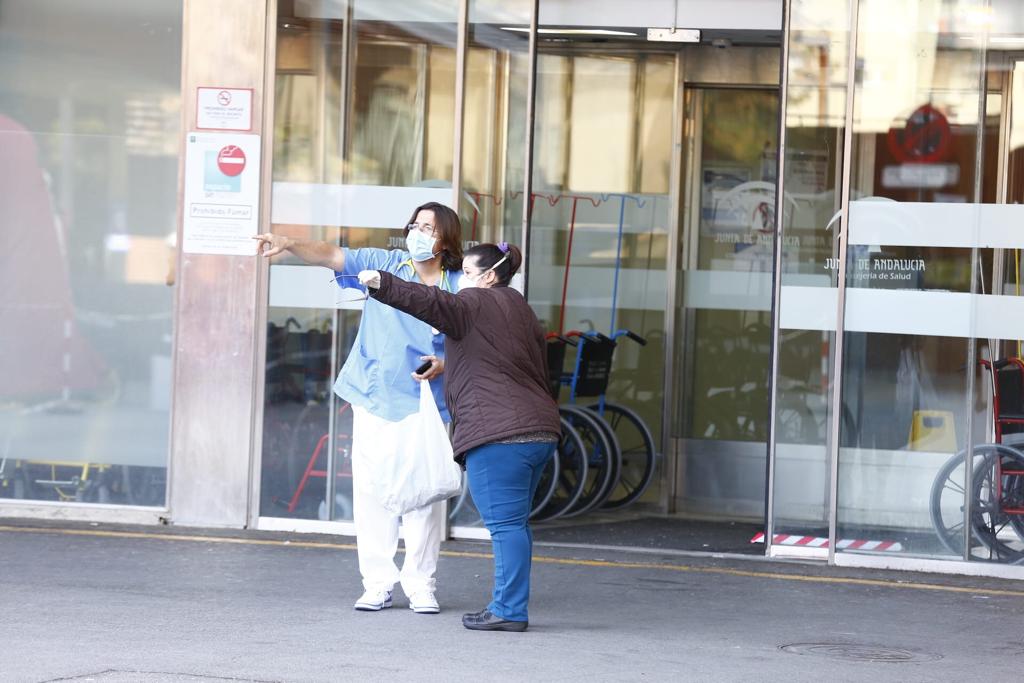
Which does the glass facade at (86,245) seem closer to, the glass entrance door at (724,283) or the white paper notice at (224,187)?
the white paper notice at (224,187)

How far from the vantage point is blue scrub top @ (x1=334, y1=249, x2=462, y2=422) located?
6.55m

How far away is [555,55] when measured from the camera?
10.7 metres

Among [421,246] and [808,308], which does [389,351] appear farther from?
[808,308]

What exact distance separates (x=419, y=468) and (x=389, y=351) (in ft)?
1.74

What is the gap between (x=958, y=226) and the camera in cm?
820

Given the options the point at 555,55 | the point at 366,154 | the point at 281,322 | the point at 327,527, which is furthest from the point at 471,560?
the point at 555,55

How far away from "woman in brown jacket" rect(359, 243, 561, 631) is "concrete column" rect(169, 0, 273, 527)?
9.16 ft

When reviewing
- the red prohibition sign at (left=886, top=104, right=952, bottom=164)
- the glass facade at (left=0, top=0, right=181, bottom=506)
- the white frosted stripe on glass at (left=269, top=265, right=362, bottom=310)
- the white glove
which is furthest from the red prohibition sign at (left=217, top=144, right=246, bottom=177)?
→ the red prohibition sign at (left=886, top=104, right=952, bottom=164)

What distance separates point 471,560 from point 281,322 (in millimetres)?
1803

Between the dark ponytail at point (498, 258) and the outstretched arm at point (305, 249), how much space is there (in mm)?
547

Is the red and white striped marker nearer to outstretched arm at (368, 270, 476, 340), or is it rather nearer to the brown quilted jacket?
the brown quilted jacket

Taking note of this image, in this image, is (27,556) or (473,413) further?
(27,556)

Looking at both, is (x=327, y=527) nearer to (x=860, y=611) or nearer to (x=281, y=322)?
(x=281, y=322)

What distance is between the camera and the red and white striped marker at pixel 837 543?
329 inches
